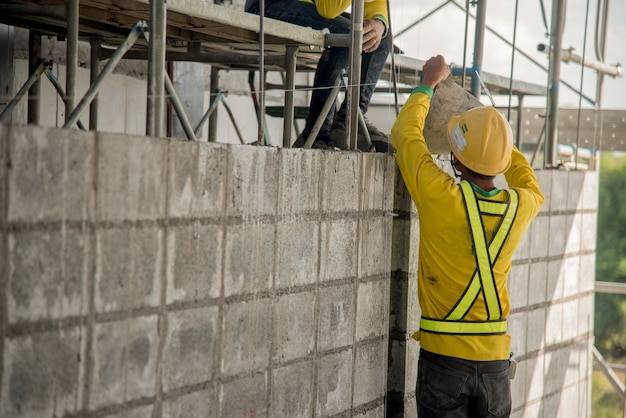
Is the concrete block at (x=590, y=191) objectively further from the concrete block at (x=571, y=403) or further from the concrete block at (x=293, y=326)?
the concrete block at (x=293, y=326)

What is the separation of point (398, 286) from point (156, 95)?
1.69 meters

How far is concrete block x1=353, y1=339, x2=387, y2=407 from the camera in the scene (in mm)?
3889

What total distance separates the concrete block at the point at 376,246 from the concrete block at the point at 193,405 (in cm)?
106

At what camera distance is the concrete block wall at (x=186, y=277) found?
238cm

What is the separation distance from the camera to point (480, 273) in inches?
142

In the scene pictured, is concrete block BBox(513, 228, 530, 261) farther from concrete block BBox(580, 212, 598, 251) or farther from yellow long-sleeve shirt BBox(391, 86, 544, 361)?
yellow long-sleeve shirt BBox(391, 86, 544, 361)

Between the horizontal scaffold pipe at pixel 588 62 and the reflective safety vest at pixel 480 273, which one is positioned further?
the horizontal scaffold pipe at pixel 588 62

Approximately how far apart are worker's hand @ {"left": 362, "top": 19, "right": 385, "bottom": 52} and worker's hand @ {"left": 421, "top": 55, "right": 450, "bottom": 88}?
562 millimetres

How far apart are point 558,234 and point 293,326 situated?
295 cm

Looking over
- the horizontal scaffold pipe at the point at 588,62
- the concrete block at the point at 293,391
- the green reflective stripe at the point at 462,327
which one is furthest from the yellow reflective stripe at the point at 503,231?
the horizontal scaffold pipe at the point at 588,62

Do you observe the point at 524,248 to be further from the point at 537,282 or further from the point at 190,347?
the point at 190,347

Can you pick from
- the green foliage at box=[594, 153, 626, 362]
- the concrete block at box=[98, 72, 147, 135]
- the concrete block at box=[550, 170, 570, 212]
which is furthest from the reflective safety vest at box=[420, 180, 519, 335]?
the green foliage at box=[594, 153, 626, 362]

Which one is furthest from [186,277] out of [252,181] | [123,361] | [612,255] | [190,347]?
[612,255]

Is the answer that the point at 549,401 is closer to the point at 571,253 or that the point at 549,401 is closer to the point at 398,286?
the point at 571,253
